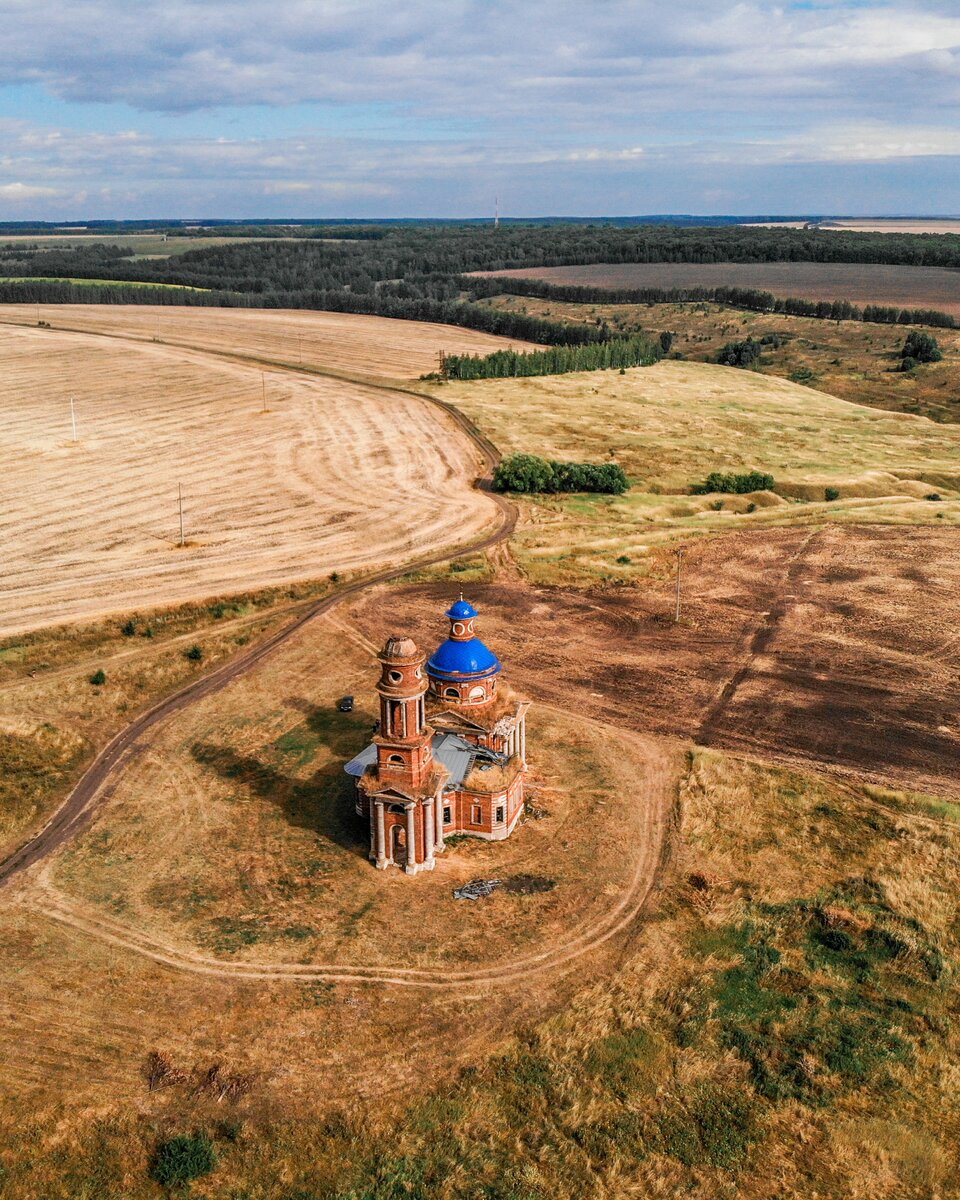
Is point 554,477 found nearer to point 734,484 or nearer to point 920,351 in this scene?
point 734,484

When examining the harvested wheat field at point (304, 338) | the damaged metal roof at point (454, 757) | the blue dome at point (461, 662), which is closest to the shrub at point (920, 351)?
the harvested wheat field at point (304, 338)

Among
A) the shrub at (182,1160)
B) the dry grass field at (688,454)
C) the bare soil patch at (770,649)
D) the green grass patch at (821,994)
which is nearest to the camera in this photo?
the shrub at (182,1160)

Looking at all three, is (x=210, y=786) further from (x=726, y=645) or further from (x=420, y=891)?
(x=726, y=645)

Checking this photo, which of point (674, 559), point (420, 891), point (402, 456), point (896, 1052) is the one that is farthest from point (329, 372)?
point (896, 1052)

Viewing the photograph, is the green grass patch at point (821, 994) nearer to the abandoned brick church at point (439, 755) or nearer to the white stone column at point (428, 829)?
the abandoned brick church at point (439, 755)

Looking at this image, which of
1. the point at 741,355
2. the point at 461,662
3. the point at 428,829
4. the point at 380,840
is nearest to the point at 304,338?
the point at 741,355
